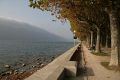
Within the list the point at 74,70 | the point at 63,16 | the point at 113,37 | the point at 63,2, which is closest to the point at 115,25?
the point at 113,37

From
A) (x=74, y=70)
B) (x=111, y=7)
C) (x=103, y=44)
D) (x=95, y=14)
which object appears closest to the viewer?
(x=74, y=70)

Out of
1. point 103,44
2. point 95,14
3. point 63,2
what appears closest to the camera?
point 63,2

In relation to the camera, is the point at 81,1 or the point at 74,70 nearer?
the point at 74,70

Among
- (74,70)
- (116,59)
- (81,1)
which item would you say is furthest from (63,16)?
(74,70)

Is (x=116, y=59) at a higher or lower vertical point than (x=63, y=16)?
lower

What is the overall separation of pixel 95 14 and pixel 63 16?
29.2 ft

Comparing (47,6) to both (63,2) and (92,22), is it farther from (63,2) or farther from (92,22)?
(92,22)

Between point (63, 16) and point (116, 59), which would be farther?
point (63, 16)

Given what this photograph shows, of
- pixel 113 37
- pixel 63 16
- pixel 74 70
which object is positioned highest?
pixel 63 16

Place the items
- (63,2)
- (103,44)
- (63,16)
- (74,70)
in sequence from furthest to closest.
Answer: (103,44) → (63,16) → (63,2) → (74,70)

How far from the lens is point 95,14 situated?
139 ft

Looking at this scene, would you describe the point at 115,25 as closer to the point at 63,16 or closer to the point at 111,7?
the point at 111,7

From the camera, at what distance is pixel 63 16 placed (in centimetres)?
3478

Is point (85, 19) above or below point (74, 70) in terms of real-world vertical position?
above
